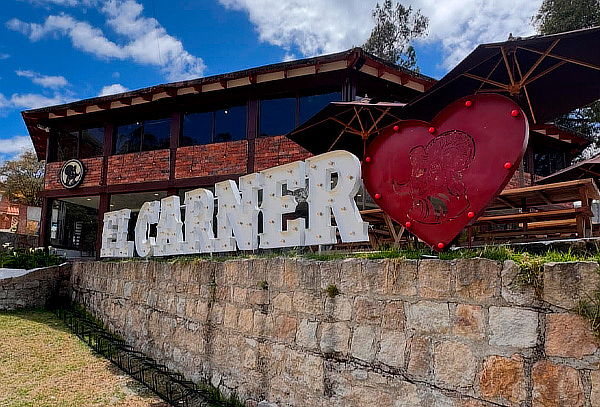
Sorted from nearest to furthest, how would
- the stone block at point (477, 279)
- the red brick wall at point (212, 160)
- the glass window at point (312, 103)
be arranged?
the stone block at point (477, 279) < the glass window at point (312, 103) < the red brick wall at point (212, 160)

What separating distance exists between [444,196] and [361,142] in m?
4.04

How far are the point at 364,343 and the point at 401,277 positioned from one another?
2.12ft

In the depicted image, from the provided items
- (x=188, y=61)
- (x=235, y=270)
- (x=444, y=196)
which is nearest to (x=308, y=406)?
(x=235, y=270)

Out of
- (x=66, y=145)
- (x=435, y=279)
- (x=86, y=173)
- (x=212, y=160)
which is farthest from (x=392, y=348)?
(x=66, y=145)

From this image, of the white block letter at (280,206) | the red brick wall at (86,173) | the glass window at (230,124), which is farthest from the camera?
the red brick wall at (86,173)

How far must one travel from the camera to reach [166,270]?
7.05 m

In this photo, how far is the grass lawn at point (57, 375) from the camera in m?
5.68

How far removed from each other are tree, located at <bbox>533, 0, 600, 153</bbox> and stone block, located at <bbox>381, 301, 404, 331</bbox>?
50.6 feet

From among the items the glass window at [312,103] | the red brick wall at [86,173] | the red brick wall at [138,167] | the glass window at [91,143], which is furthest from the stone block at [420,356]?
the glass window at [91,143]

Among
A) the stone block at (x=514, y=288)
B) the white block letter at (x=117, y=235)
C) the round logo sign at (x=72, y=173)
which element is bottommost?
the stone block at (x=514, y=288)

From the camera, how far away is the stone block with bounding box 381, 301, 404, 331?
11.6 ft

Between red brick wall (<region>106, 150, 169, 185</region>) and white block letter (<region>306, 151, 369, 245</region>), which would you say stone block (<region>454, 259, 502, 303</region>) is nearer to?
white block letter (<region>306, 151, 369, 245</region>)

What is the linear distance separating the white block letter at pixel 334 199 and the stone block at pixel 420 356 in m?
1.07

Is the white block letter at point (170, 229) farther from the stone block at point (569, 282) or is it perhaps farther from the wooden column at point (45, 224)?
the wooden column at point (45, 224)
